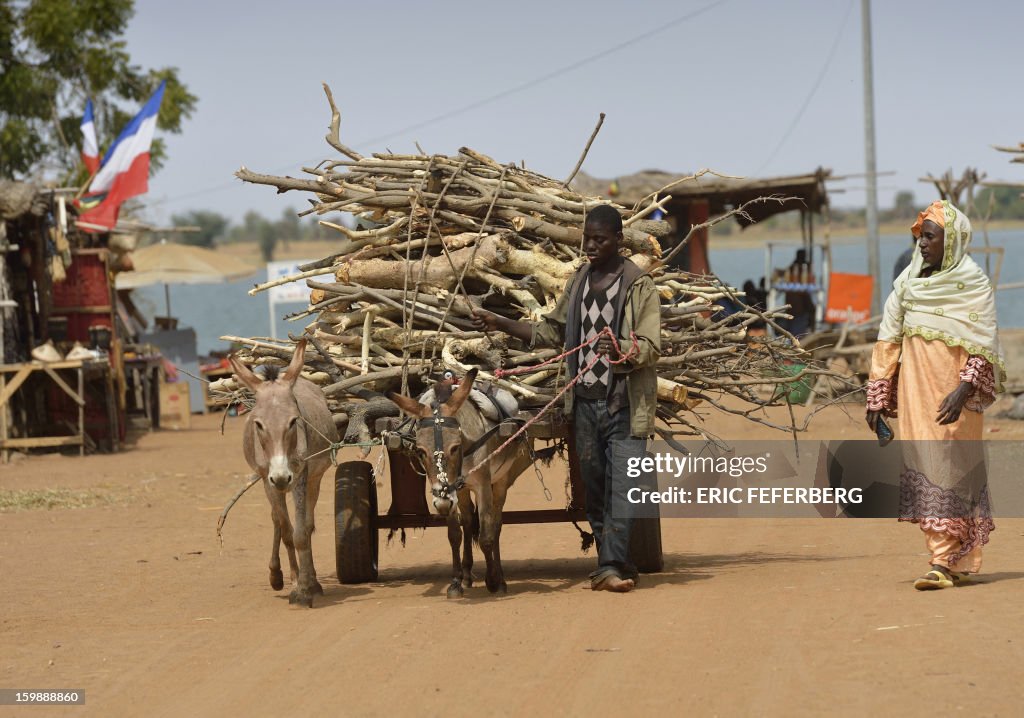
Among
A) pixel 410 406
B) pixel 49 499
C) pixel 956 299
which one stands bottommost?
pixel 49 499

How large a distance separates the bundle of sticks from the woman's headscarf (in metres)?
0.90

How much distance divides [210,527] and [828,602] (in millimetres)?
7127

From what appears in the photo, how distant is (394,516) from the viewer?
356 inches

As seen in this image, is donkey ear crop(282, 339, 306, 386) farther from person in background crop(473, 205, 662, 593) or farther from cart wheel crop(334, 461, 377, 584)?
person in background crop(473, 205, 662, 593)

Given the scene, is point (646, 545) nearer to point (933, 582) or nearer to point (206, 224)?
point (933, 582)

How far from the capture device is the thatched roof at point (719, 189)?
23750mm

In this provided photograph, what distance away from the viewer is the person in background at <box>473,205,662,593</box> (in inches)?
311

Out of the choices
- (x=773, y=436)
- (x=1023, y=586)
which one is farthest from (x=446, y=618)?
(x=773, y=436)

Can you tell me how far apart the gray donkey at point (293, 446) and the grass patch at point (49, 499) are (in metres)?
6.74

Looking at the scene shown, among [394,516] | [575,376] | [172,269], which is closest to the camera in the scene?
[575,376]

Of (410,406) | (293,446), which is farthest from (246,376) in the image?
(410,406)

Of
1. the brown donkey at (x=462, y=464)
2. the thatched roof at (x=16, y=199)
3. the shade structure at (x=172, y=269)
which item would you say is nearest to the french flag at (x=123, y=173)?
the thatched roof at (x=16, y=199)

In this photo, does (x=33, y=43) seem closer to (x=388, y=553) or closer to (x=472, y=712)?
(x=388, y=553)

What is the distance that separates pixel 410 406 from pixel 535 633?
1.59m
